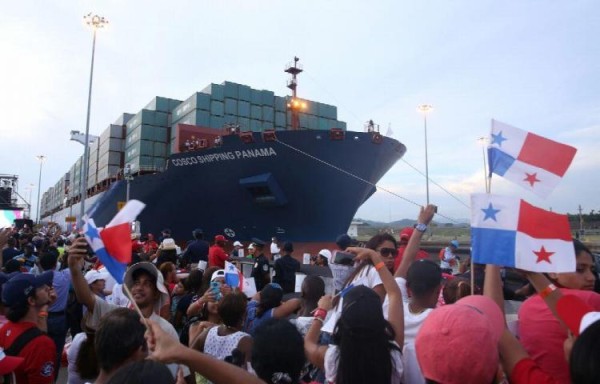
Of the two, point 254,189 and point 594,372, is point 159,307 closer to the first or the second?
point 594,372

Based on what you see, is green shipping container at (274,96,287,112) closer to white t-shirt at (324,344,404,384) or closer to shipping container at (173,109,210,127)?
shipping container at (173,109,210,127)

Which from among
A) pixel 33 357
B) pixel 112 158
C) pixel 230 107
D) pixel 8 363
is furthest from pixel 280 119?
pixel 8 363

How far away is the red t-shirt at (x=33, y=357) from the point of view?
2582 millimetres

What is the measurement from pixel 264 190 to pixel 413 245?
46.1 ft

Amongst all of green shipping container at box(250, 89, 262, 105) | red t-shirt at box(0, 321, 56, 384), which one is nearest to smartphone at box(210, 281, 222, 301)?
red t-shirt at box(0, 321, 56, 384)

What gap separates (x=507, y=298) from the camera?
16.9ft

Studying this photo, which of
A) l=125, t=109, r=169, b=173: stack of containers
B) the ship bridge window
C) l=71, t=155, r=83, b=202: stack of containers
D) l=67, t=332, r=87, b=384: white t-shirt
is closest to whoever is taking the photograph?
l=67, t=332, r=87, b=384: white t-shirt

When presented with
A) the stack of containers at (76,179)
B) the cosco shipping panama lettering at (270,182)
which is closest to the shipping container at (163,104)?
the cosco shipping panama lettering at (270,182)

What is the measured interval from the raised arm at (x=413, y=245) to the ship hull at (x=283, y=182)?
43.5 ft

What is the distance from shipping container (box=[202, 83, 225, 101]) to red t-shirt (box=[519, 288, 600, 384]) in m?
26.6

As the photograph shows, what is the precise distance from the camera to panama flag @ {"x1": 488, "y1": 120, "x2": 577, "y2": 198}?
8.47 ft

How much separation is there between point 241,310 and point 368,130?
16.6 m

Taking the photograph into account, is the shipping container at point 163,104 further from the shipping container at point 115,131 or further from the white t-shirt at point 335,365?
the white t-shirt at point 335,365

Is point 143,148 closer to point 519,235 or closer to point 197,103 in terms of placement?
point 197,103
